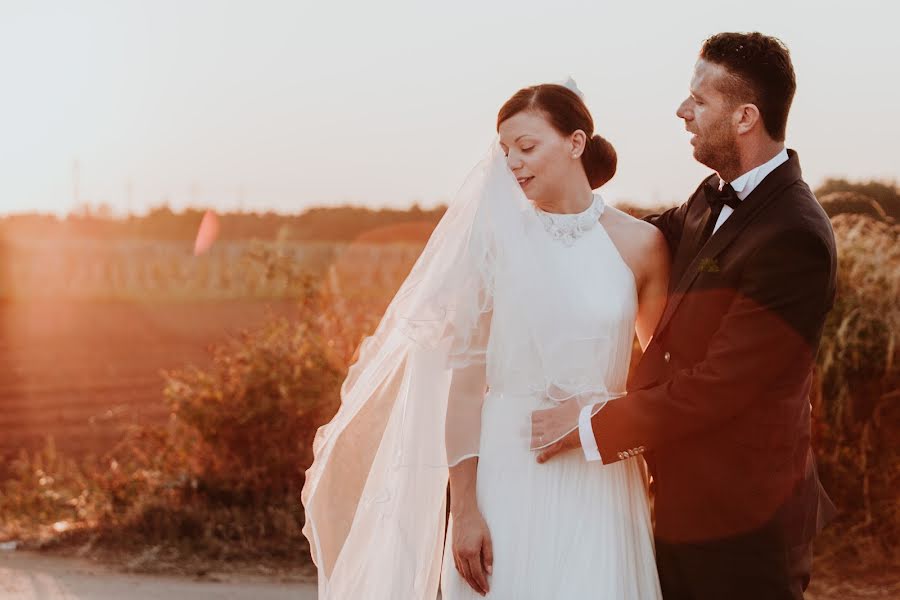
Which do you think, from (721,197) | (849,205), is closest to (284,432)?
(721,197)

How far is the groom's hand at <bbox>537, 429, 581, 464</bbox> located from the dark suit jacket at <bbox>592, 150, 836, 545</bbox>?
0.07m

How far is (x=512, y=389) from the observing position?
2.80 metres

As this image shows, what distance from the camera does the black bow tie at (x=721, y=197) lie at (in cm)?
280

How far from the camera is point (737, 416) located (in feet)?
8.79

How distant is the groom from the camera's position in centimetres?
259

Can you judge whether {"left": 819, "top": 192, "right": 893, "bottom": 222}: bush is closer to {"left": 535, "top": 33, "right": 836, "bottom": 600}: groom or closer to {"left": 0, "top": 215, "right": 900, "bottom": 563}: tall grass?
{"left": 0, "top": 215, "right": 900, "bottom": 563}: tall grass

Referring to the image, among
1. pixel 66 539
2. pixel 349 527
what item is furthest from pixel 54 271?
pixel 349 527

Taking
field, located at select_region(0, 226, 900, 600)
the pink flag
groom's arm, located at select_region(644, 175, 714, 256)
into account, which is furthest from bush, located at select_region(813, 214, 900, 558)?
the pink flag

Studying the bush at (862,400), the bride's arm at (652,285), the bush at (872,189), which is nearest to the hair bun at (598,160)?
the bride's arm at (652,285)

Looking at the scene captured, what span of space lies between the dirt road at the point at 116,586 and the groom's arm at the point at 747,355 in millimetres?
2928

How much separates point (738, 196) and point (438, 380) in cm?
101

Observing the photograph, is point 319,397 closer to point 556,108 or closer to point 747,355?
point 556,108

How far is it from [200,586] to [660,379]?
3302 mm

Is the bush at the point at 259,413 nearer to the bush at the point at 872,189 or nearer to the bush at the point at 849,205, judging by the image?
the bush at the point at 849,205
